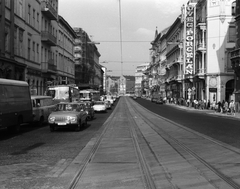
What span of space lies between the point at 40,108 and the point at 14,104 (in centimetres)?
546

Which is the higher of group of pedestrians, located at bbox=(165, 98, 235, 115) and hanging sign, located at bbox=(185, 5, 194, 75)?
hanging sign, located at bbox=(185, 5, 194, 75)

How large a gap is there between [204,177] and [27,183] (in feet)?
12.6

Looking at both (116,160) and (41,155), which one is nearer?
(116,160)

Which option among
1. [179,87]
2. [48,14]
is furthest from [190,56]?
[48,14]

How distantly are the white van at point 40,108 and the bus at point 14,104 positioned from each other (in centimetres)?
262

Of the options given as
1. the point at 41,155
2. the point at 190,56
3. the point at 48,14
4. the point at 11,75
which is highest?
the point at 48,14

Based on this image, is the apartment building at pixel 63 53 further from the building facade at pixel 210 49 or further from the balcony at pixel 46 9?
the building facade at pixel 210 49

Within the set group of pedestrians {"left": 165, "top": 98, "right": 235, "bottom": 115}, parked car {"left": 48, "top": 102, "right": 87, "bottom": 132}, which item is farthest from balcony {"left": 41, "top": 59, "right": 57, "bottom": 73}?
parked car {"left": 48, "top": 102, "right": 87, "bottom": 132}

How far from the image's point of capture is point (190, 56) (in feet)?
179

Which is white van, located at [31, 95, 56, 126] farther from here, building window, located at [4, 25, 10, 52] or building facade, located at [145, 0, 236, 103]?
building facade, located at [145, 0, 236, 103]

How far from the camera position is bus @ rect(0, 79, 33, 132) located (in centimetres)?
1448

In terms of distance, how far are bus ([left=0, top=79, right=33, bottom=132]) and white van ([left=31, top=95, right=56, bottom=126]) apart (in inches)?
103

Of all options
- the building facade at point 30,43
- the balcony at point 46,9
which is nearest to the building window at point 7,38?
the building facade at point 30,43

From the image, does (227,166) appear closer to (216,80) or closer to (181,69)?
(216,80)
